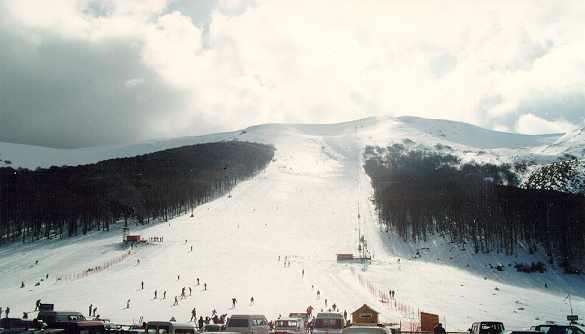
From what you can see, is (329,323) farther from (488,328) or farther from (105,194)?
(105,194)

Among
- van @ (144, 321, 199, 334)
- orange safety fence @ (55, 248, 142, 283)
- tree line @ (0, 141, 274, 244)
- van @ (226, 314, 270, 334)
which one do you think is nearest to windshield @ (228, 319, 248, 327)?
van @ (226, 314, 270, 334)

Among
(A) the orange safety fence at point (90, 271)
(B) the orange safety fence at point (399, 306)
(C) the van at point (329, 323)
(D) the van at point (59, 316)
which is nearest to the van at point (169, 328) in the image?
(C) the van at point (329, 323)

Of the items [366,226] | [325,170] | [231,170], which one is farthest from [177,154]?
[366,226]

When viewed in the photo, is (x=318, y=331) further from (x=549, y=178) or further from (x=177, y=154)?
(x=177, y=154)

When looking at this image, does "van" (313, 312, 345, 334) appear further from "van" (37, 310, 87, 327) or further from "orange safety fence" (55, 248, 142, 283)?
"orange safety fence" (55, 248, 142, 283)

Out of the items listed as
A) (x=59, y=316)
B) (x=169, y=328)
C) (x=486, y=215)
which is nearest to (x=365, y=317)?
(x=169, y=328)
